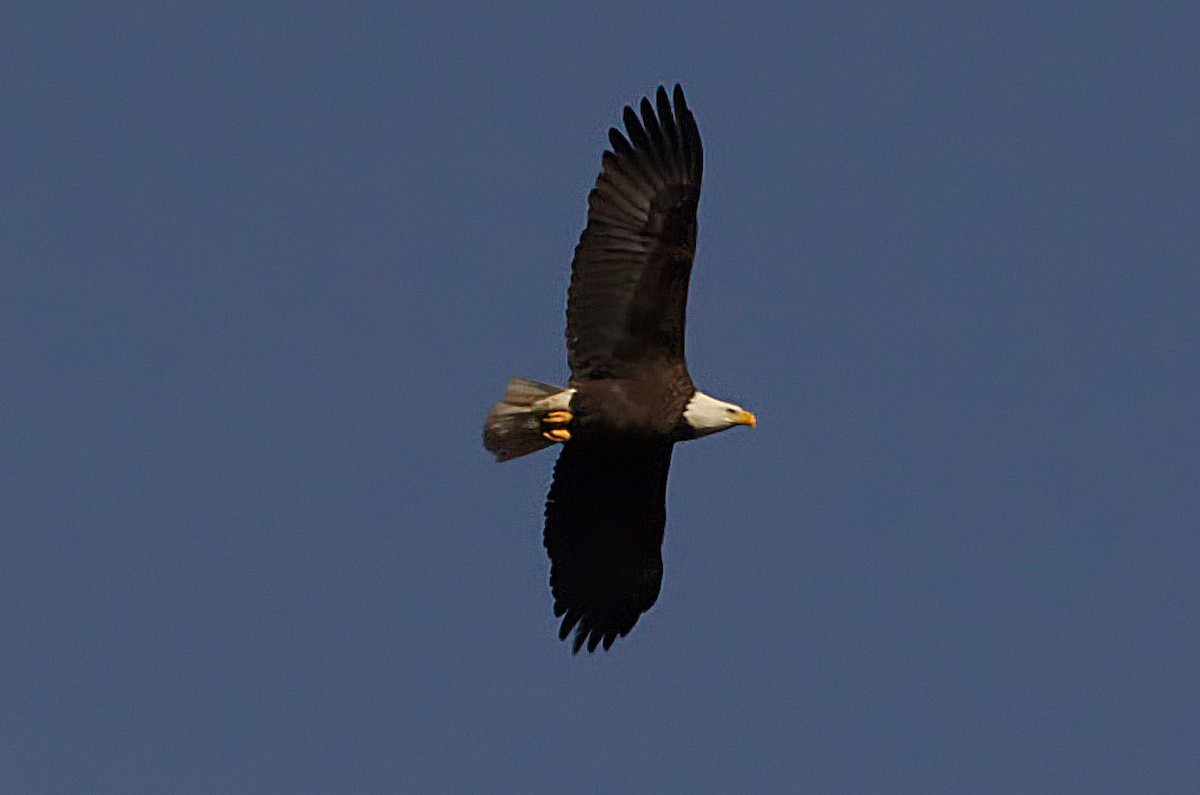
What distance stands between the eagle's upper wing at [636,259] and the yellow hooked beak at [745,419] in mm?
577

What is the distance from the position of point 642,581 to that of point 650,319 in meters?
2.29

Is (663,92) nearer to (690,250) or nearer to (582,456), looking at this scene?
(690,250)

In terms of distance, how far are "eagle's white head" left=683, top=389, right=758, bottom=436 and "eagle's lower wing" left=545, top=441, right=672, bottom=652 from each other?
32 centimetres

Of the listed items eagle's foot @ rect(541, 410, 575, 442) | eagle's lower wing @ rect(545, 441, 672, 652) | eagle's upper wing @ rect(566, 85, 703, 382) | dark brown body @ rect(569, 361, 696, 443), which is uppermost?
eagle's upper wing @ rect(566, 85, 703, 382)

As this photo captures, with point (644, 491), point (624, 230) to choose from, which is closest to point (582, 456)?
point (644, 491)

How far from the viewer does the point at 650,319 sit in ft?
57.2

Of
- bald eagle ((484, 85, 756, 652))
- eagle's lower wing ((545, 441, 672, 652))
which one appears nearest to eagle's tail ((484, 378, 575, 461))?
bald eagle ((484, 85, 756, 652))

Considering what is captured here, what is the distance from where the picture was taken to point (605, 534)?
18.4m

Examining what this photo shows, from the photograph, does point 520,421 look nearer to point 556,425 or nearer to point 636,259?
point 556,425

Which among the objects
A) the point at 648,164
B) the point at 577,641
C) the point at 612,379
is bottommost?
the point at 577,641

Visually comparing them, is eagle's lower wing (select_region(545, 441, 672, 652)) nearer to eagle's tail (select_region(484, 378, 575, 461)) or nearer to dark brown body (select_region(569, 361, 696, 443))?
dark brown body (select_region(569, 361, 696, 443))

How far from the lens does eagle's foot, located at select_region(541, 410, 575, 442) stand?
17.4 m

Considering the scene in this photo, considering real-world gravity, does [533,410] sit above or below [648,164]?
below

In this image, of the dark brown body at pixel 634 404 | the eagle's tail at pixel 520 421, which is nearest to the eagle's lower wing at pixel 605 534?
the dark brown body at pixel 634 404
